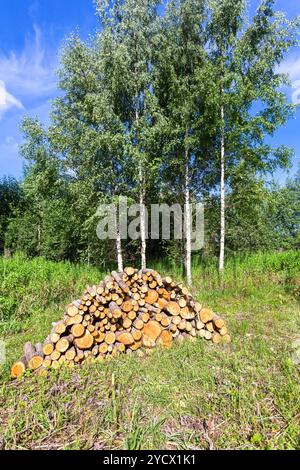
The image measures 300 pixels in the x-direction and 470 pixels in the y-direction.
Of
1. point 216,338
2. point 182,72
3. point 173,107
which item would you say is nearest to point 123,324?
point 216,338

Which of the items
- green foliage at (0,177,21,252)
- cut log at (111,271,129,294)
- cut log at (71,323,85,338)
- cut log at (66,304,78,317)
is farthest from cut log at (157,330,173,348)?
green foliage at (0,177,21,252)

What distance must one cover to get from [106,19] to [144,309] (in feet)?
28.3

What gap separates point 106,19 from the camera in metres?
7.52

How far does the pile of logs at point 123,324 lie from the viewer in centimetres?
314

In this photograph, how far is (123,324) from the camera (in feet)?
12.0

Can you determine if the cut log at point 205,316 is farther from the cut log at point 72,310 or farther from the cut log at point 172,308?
the cut log at point 72,310

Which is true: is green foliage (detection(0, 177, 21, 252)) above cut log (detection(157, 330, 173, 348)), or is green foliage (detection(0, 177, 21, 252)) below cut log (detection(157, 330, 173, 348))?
above

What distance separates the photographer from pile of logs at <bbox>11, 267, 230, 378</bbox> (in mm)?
3141

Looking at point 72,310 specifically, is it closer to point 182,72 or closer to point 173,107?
point 173,107

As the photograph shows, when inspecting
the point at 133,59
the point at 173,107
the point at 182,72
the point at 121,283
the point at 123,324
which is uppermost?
the point at 133,59

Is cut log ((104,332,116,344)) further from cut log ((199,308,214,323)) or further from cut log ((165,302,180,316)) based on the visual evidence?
cut log ((199,308,214,323))

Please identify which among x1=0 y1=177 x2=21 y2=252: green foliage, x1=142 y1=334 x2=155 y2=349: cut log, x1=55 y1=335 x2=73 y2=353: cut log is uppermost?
x1=0 y1=177 x2=21 y2=252: green foliage
